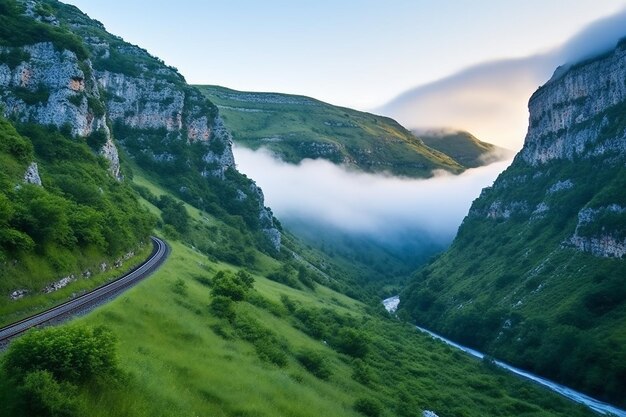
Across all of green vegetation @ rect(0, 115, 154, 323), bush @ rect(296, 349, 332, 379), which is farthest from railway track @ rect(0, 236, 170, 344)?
bush @ rect(296, 349, 332, 379)

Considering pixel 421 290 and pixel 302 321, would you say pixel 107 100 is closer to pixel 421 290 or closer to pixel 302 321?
pixel 302 321

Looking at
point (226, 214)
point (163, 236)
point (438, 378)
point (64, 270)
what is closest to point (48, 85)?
point (163, 236)

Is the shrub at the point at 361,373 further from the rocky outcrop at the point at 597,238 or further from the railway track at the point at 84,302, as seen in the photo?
the rocky outcrop at the point at 597,238

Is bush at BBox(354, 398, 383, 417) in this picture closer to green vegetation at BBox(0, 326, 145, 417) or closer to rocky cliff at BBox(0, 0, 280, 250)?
green vegetation at BBox(0, 326, 145, 417)

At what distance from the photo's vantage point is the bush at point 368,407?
155 feet

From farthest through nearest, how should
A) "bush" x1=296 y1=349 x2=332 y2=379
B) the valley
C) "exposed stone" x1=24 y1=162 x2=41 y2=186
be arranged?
1. "bush" x1=296 y1=349 x2=332 y2=379
2. "exposed stone" x1=24 y1=162 x2=41 y2=186
3. the valley

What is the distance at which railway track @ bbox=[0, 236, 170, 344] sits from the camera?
32.8 m

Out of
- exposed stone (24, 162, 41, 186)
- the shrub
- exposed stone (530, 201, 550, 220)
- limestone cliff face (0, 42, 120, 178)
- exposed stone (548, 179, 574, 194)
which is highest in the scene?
exposed stone (548, 179, 574, 194)

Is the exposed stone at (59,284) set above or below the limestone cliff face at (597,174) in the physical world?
below

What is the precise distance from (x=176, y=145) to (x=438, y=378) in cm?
11714

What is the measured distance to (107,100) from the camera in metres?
156

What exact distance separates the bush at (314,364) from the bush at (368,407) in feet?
19.5

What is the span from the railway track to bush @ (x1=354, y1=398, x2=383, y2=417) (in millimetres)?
26320

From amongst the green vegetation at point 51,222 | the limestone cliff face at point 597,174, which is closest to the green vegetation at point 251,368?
the green vegetation at point 51,222
